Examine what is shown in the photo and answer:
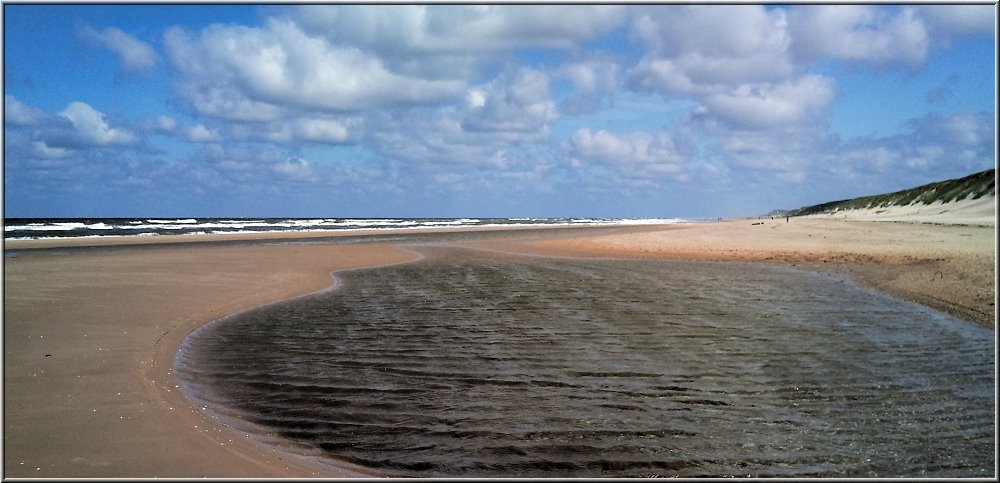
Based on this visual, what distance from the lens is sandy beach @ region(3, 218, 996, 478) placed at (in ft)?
17.0

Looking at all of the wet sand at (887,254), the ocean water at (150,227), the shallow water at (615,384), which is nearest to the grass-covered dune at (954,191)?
the wet sand at (887,254)

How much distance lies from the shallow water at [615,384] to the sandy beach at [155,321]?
623mm

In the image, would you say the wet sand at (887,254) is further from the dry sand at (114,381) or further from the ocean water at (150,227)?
the ocean water at (150,227)

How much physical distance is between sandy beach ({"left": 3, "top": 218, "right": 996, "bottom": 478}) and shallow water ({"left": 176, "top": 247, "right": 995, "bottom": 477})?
62 cm

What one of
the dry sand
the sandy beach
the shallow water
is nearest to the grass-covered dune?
the sandy beach

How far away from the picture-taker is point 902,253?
24.4 metres

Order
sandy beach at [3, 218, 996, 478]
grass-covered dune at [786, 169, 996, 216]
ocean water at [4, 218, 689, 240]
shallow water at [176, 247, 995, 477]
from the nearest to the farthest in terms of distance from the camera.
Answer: sandy beach at [3, 218, 996, 478] → shallow water at [176, 247, 995, 477] → grass-covered dune at [786, 169, 996, 216] → ocean water at [4, 218, 689, 240]

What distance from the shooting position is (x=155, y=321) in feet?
38.1

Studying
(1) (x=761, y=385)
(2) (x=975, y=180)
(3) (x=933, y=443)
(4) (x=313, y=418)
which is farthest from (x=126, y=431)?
(2) (x=975, y=180)

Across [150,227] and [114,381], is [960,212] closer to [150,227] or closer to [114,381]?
[114,381]

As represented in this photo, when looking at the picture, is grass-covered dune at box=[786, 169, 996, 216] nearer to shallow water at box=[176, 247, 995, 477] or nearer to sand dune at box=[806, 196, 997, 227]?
sand dune at box=[806, 196, 997, 227]

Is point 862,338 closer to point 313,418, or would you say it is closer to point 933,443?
point 933,443

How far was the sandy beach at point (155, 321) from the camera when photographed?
5.18 meters

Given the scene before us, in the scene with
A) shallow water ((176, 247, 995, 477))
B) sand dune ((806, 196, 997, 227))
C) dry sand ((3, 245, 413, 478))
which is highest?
sand dune ((806, 196, 997, 227))
